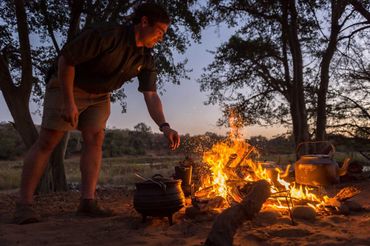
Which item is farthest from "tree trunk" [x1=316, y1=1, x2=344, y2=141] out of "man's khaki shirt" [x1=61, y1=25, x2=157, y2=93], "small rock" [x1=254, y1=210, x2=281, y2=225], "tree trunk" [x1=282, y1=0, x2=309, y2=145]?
"man's khaki shirt" [x1=61, y1=25, x2=157, y2=93]

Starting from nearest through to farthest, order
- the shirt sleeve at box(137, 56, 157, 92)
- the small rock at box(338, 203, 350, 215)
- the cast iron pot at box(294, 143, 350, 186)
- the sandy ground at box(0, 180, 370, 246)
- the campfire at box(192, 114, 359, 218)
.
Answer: the sandy ground at box(0, 180, 370, 246) < the shirt sleeve at box(137, 56, 157, 92) < the small rock at box(338, 203, 350, 215) < the campfire at box(192, 114, 359, 218) < the cast iron pot at box(294, 143, 350, 186)

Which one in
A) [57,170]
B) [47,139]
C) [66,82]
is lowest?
[57,170]

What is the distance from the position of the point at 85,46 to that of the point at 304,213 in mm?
2492

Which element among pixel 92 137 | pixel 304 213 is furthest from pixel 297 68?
pixel 92 137

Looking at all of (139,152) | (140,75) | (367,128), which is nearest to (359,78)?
(367,128)

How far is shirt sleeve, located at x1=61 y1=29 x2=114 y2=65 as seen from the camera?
11.9 ft

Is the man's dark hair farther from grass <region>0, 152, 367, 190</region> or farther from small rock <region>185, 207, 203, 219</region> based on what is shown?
grass <region>0, 152, 367, 190</region>

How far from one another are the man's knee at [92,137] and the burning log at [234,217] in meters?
1.73

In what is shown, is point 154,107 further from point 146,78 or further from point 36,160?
point 36,160

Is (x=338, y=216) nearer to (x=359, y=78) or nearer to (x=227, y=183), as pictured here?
(x=227, y=183)

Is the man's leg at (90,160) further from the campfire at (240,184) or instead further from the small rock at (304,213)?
the small rock at (304,213)

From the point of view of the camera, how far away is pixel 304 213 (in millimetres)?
4105

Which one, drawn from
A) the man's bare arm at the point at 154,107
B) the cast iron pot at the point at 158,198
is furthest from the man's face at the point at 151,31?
the cast iron pot at the point at 158,198

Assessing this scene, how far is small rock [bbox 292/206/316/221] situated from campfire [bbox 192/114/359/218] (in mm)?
125
